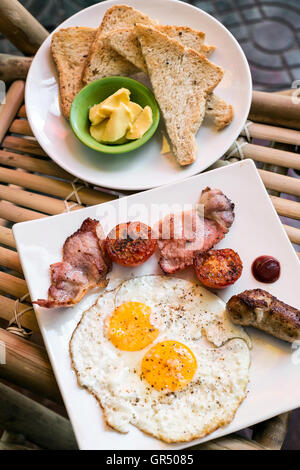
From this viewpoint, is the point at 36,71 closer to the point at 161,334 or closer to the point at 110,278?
the point at 110,278

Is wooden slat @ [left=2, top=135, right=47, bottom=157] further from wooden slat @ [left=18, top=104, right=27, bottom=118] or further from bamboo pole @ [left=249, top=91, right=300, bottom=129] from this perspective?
bamboo pole @ [left=249, top=91, right=300, bottom=129]

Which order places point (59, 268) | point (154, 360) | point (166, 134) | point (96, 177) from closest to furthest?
point (154, 360) < point (59, 268) < point (96, 177) < point (166, 134)

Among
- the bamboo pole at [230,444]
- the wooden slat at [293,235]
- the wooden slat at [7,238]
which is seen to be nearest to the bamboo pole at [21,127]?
the wooden slat at [7,238]

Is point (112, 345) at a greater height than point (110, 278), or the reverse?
point (110, 278)

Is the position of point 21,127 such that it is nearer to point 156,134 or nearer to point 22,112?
point 22,112

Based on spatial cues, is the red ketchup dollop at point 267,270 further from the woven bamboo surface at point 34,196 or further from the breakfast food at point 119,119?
the breakfast food at point 119,119

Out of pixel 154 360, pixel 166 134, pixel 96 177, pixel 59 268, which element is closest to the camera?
pixel 154 360

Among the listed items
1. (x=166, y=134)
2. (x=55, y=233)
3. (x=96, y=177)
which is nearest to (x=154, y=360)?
(x=55, y=233)
